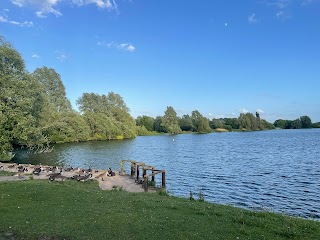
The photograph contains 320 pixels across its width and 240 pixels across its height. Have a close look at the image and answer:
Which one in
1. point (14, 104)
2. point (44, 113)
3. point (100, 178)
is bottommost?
point (100, 178)

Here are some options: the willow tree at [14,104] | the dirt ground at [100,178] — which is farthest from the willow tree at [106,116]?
the dirt ground at [100,178]

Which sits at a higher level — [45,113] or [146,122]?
[146,122]

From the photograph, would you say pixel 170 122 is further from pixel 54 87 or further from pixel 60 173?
pixel 60 173

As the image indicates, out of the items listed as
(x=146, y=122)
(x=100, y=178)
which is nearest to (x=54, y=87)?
(x=100, y=178)

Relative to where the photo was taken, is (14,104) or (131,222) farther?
(14,104)

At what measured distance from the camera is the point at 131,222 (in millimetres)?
11836

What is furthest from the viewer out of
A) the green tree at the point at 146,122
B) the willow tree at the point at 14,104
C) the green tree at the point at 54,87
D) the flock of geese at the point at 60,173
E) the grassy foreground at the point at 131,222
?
the green tree at the point at 146,122

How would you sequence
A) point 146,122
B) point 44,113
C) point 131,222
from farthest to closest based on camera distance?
1. point 146,122
2. point 44,113
3. point 131,222

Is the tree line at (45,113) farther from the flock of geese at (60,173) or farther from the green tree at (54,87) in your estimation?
the flock of geese at (60,173)

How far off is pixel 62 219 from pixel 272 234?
828cm

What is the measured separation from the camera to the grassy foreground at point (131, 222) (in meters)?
10.8

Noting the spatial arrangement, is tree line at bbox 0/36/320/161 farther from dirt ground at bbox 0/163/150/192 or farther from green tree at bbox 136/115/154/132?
green tree at bbox 136/115/154/132

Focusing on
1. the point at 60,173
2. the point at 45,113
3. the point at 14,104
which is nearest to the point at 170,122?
the point at 45,113

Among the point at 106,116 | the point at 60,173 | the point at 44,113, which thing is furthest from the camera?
the point at 106,116
